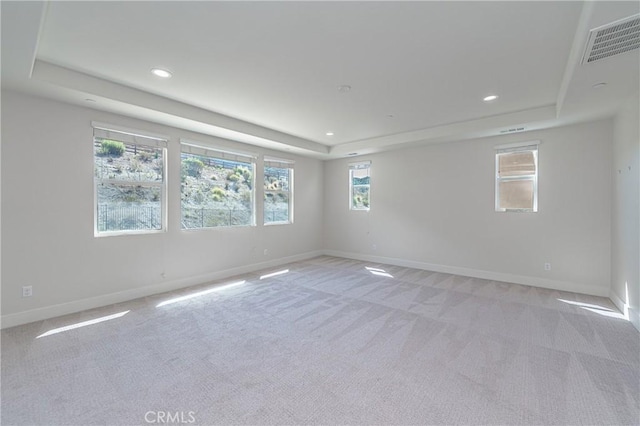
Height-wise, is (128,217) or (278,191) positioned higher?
(278,191)

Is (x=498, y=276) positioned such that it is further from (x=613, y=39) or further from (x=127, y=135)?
(x=127, y=135)

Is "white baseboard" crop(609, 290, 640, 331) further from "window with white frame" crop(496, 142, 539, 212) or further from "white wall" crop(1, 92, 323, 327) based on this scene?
"white wall" crop(1, 92, 323, 327)

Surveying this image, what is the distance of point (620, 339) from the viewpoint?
2768 mm

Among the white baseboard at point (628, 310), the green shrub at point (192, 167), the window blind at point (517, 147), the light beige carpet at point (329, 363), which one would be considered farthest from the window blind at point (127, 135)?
the white baseboard at point (628, 310)

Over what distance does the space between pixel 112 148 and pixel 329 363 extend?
386 cm

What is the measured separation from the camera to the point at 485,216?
503 cm

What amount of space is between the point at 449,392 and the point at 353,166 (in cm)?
546

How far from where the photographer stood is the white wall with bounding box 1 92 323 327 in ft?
10.0

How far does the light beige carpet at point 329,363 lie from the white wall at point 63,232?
327mm

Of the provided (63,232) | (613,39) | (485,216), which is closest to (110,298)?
(63,232)

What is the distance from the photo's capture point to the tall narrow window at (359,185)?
6.67m

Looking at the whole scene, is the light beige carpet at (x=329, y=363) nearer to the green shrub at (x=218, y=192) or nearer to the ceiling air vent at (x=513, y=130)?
the green shrub at (x=218, y=192)

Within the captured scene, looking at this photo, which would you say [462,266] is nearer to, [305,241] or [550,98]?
[550,98]

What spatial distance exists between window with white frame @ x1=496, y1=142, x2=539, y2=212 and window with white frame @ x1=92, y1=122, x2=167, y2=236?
18.3 ft
